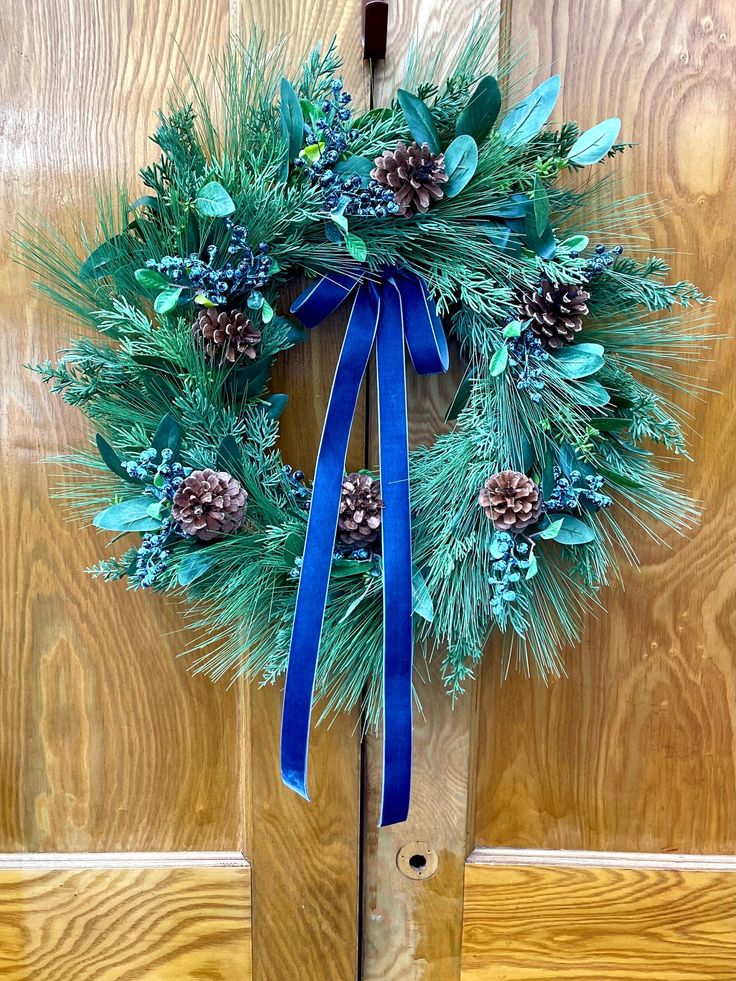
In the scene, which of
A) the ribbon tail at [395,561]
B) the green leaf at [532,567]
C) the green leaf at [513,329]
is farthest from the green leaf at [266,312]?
→ the green leaf at [532,567]

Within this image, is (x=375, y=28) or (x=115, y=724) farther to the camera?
(x=115, y=724)

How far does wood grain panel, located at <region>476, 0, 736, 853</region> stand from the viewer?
69 centimetres

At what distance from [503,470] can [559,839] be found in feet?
1.44

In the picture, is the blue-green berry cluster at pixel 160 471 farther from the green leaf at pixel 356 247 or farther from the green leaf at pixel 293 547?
the green leaf at pixel 356 247

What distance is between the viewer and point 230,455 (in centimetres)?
61

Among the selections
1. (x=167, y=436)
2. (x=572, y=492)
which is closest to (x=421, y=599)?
(x=572, y=492)

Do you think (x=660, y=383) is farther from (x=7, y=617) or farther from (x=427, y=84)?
(x=7, y=617)

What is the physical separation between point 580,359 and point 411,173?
214mm

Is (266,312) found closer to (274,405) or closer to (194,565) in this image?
(274,405)

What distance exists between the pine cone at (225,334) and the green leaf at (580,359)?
27 centimetres

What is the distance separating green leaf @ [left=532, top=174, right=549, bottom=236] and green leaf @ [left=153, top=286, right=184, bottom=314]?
0.31 meters

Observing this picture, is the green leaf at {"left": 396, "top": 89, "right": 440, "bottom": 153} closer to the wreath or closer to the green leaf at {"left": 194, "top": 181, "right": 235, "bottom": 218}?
the wreath

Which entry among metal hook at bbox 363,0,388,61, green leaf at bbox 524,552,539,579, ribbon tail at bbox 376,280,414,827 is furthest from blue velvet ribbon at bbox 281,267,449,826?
metal hook at bbox 363,0,388,61

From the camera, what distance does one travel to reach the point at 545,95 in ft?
1.94
